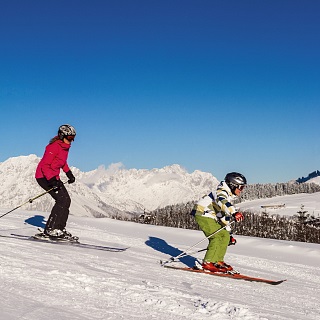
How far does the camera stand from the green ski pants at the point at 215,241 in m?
8.70

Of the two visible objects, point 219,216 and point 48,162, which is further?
point 48,162

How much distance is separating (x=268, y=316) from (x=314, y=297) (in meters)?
2.71

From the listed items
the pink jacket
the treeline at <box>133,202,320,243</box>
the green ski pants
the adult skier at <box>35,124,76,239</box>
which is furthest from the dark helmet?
the treeline at <box>133,202,320,243</box>

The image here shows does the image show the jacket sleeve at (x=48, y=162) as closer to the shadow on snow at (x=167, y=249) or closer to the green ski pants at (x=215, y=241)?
the shadow on snow at (x=167, y=249)

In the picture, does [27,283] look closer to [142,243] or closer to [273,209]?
[142,243]

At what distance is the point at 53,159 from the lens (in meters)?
10.4

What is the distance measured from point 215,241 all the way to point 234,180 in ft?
4.33

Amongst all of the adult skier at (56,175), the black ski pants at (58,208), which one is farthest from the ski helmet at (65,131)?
the black ski pants at (58,208)

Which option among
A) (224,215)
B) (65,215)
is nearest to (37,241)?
(65,215)

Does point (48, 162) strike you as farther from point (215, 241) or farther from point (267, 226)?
point (267, 226)

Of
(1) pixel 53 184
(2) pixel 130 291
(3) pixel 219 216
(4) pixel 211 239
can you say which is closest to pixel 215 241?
(4) pixel 211 239

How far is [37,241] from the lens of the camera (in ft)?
31.3

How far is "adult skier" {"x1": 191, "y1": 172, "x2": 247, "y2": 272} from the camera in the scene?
8.62 m

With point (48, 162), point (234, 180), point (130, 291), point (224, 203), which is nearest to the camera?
point (130, 291)
